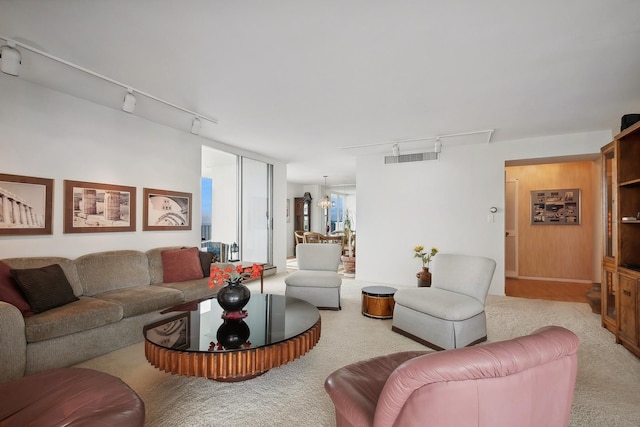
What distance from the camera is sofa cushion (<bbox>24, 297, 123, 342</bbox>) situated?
241 centimetres

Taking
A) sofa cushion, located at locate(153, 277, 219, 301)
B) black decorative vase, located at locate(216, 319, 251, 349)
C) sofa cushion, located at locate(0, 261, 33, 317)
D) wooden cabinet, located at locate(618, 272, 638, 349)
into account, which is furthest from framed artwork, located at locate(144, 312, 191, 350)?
wooden cabinet, located at locate(618, 272, 638, 349)

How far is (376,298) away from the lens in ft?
12.7

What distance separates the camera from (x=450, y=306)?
Result: 2898mm

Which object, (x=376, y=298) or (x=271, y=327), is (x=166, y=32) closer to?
(x=271, y=327)

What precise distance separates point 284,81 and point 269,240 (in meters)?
4.26

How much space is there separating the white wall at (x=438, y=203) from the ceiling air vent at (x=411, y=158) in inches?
3.3

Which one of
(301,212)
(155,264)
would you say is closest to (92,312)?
(155,264)

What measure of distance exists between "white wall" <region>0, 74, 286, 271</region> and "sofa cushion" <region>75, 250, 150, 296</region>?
245 millimetres

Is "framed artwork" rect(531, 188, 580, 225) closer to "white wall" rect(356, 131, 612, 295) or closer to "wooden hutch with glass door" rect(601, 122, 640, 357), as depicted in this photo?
"white wall" rect(356, 131, 612, 295)

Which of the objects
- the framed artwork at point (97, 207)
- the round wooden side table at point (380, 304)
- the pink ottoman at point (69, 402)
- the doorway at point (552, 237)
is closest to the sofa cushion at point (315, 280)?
the round wooden side table at point (380, 304)

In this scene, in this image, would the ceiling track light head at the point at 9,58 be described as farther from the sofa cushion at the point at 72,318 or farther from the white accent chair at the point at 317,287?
the white accent chair at the point at 317,287

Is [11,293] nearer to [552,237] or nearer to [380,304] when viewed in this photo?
[380,304]

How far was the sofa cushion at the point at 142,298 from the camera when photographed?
3.06m

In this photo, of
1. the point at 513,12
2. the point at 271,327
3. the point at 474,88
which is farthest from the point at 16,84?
the point at 474,88
